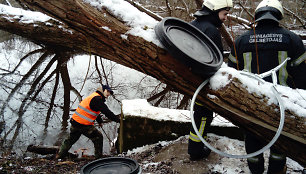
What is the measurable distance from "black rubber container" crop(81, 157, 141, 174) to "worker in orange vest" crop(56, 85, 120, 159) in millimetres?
1975

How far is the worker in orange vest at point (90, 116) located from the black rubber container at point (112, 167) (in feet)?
6.48

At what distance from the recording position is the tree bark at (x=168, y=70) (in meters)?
2.03

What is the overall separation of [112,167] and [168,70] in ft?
3.38

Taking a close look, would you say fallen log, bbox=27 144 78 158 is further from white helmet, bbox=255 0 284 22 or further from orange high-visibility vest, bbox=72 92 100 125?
white helmet, bbox=255 0 284 22

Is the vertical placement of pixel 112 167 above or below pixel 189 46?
below

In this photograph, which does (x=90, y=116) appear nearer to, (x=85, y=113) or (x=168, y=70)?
(x=85, y=113)

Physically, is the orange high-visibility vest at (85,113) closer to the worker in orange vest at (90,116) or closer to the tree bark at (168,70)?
the worker in orange vest at (90,116)

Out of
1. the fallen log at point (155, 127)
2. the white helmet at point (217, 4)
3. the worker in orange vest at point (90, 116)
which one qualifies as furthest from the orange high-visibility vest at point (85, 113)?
the white helmet at point (217, 4)

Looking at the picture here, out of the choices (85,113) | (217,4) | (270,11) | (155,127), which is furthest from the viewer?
(85,113)

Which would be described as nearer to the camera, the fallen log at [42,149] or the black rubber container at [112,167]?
the black rubber container at [112,167]

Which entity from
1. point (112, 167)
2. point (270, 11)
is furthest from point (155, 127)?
point (270, 11)

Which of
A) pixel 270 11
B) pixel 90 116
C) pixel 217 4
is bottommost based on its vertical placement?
pixel 90 116

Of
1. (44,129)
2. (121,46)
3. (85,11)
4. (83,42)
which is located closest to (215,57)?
(121,46)

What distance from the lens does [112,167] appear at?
2166 mm
